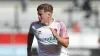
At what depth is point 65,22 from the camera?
16375mm

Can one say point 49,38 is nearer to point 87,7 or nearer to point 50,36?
point 50,36

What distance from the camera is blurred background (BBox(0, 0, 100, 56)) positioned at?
13.0m

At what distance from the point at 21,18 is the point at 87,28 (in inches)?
129

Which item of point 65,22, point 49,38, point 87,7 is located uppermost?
point 49,38

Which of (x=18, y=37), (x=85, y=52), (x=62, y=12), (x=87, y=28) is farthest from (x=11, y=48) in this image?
(x=62, y=12)

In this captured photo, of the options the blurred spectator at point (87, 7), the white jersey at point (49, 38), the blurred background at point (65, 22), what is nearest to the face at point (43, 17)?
the white jersey at point (49, 38)

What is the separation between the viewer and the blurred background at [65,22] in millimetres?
13031

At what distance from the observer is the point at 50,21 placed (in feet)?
11.9

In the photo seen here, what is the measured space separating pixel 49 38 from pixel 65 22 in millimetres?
12727

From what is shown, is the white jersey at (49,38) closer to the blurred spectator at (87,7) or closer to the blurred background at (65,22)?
the blurred background at (65,22)

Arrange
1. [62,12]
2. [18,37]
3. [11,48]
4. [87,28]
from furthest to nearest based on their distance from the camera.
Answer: [62,12], [87,28], [18,37], [11,48]

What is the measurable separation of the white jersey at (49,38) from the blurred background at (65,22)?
5837 mm

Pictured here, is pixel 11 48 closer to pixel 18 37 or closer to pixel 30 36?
pixel 18 37

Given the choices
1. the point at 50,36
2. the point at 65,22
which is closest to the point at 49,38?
the point at 50,36
